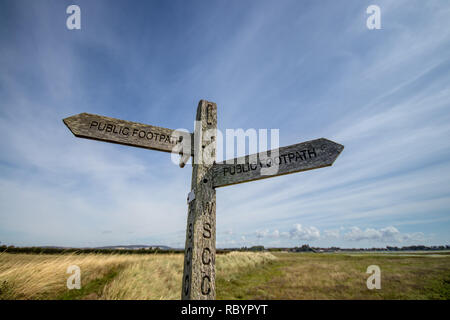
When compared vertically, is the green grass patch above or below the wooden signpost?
below

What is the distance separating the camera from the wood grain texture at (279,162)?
6.90ft

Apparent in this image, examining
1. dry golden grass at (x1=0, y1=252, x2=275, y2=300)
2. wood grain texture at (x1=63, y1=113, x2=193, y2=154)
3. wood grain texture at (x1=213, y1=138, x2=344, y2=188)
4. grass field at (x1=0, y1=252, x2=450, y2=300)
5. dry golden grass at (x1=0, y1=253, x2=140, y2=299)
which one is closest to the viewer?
wood grain texture at (x1=213, y1=138, x2=344, y2=188)

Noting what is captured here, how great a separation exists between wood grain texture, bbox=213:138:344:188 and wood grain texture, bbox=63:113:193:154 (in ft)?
2.30

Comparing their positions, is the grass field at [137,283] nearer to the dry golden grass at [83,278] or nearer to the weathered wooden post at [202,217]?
the dry golden grass at [83,278]

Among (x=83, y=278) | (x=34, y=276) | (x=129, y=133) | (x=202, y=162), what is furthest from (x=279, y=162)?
(x=83, y=278)

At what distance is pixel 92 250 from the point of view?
21.6 ft

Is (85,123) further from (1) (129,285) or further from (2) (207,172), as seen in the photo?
(1) (129,285)

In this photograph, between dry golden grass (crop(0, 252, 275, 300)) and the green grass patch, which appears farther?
the green grass patch

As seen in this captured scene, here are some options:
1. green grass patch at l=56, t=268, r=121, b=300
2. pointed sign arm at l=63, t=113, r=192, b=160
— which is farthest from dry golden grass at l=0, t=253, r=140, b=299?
pointed sign arm at l=63, t=113, r=192, b=160

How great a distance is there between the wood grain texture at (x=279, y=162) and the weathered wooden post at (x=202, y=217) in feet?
0.73

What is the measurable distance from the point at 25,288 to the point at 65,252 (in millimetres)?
1895

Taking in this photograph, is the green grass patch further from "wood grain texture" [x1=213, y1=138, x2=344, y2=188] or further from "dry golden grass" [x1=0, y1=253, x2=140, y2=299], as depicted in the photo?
"wood grain texture" [x1=213, y1=138, x2=344, y2=188]

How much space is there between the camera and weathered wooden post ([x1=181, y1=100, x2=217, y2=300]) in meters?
2.13
